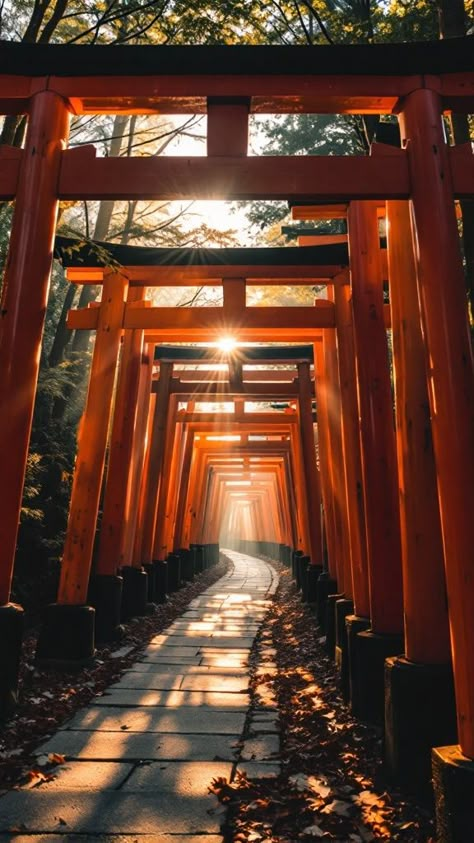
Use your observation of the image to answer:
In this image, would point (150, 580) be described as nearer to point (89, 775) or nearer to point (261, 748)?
point (261, 748)

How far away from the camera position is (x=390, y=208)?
144 inches

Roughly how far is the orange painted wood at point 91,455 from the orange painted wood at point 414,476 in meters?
3.49

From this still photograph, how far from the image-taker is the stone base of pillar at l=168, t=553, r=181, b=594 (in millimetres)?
12206

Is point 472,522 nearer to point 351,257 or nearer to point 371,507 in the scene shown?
point 371,507

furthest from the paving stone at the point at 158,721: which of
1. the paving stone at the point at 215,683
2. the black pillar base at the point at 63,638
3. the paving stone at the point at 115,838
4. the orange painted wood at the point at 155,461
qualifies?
the orange painted wood at the point at 155,461

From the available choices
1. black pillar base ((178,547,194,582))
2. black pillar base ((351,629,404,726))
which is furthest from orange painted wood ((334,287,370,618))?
black pillar base ((178,547,194,582))

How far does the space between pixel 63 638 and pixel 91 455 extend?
1806 mm

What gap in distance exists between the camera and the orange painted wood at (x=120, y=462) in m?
6.75


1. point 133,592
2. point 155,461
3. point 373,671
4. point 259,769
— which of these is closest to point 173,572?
point 155,461

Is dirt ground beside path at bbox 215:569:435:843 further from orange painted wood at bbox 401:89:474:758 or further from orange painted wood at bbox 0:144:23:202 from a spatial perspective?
orange painted wood at bbox 0:144:23:202

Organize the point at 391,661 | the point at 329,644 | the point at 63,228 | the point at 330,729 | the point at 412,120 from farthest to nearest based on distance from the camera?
the point at 329,644
the point at 63,228
the point at 330,729
the point at 412,120
the point at 391,661

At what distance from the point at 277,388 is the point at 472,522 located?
27.4 feet

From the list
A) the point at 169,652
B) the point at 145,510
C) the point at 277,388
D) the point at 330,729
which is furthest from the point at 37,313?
the point at 277,388

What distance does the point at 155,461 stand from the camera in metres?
9.61
